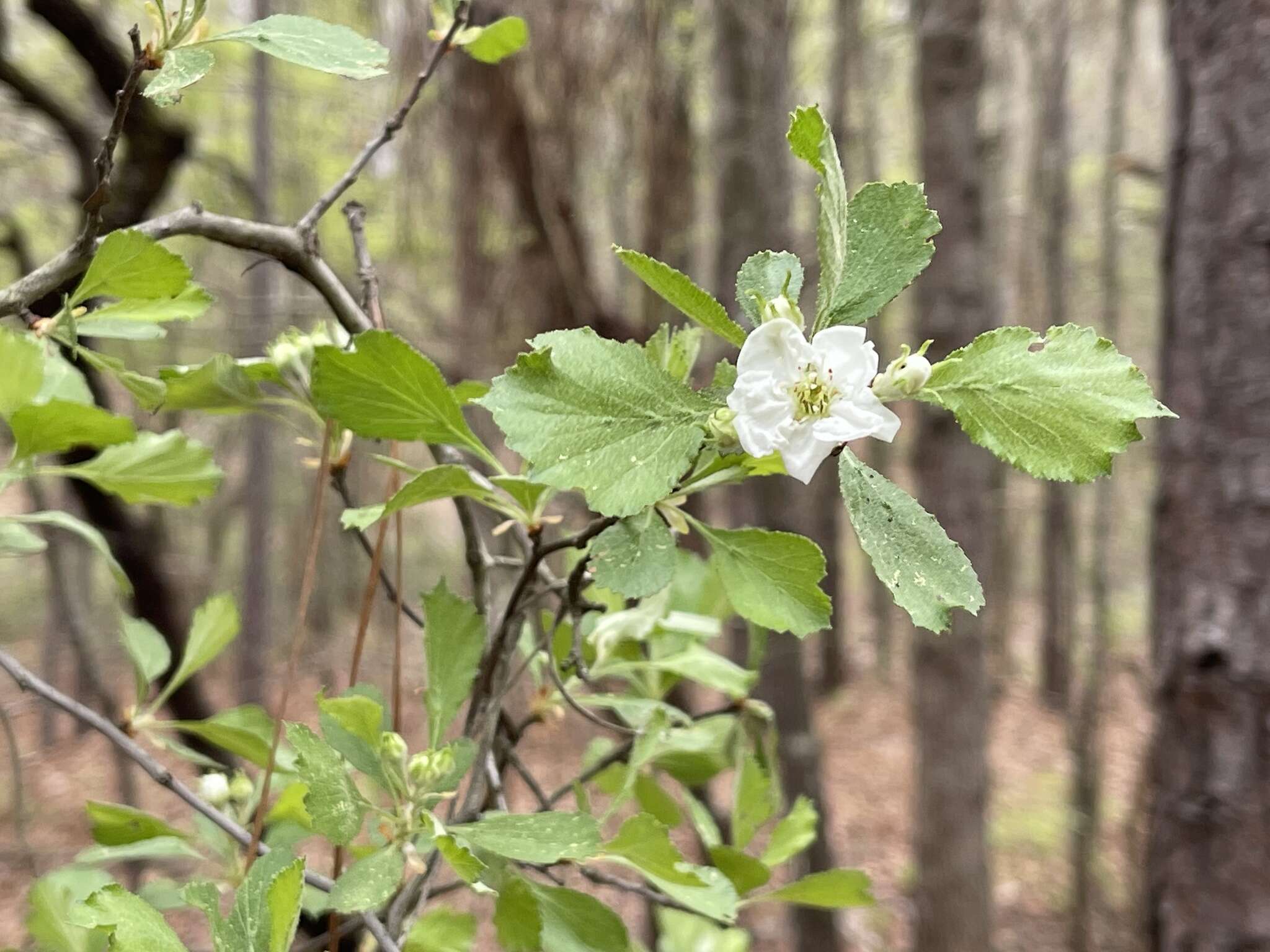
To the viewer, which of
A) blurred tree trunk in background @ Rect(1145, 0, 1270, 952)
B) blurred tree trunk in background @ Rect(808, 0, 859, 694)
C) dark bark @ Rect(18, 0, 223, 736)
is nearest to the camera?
blurred tree trunk in background @ Rect(1145, 0, 1270, 952)

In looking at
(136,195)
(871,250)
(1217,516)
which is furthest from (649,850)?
(136,195)

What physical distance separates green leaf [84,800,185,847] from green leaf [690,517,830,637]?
17.9 inches

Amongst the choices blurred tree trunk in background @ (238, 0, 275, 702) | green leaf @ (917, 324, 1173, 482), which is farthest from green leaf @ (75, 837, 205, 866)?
blurred tree trunk in background @ (238, 0, 275, 702)

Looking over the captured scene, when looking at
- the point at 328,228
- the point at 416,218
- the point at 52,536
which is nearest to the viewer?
the point at 52,536

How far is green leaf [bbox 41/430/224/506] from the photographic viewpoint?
0.58 m

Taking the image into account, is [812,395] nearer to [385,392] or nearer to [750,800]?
[385,392]

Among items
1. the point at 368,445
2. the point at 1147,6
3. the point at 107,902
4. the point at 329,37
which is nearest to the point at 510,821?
the point at 107,902

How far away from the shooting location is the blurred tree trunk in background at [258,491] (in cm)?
383

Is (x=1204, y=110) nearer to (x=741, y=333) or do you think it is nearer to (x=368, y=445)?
(x=741, y=333)

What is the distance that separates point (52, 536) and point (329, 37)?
6.03 ft

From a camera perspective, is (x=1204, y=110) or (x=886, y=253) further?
(x=1204, y=110)

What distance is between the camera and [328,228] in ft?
18.8

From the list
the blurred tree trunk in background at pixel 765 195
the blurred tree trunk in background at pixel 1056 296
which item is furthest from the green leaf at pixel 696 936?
the blurred tree trunk in background at pixel 1056 296

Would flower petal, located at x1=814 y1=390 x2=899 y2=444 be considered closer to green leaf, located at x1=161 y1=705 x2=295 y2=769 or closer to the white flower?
the white flower
